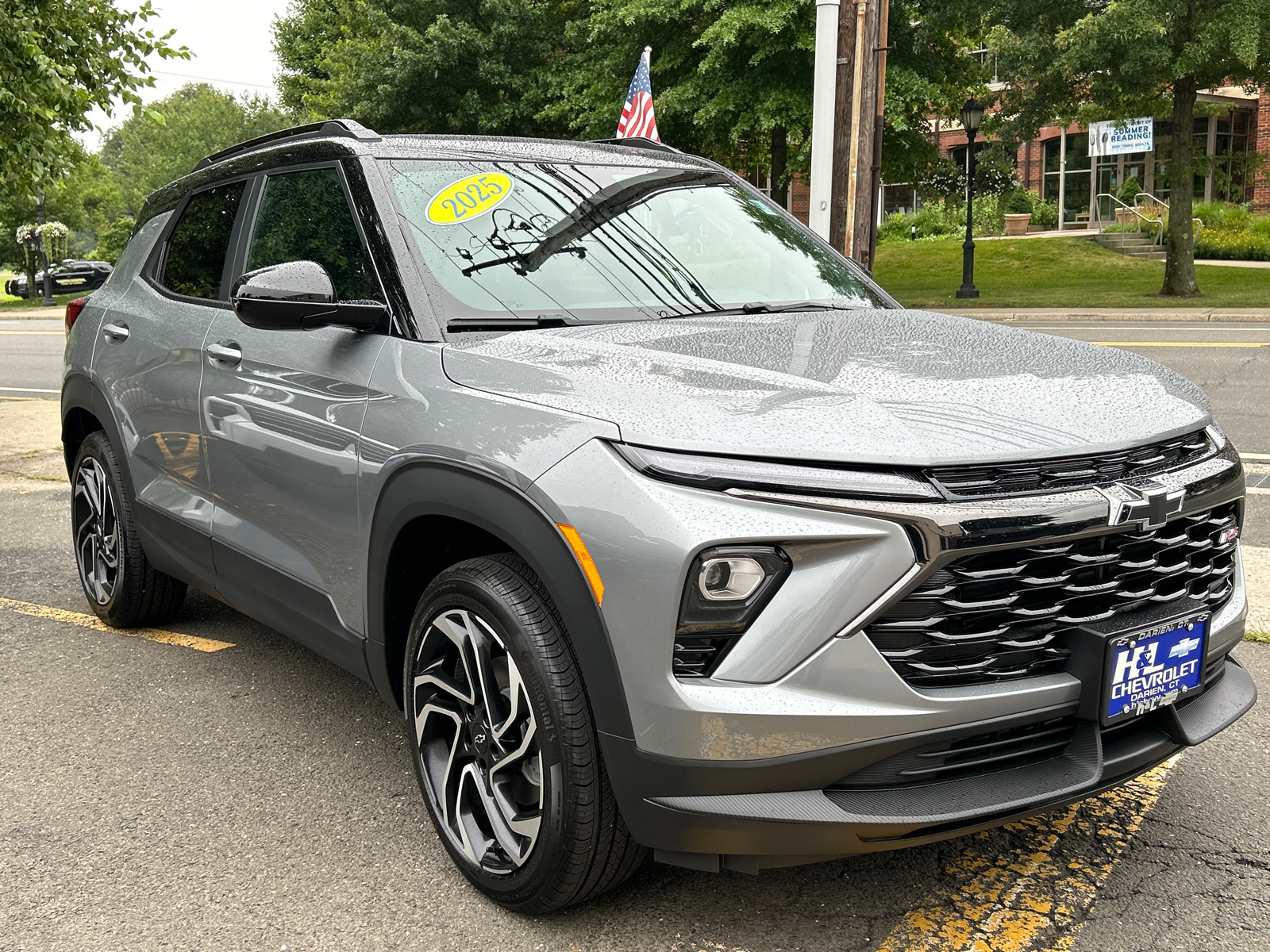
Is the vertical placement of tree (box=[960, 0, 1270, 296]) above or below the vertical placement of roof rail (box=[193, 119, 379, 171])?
above

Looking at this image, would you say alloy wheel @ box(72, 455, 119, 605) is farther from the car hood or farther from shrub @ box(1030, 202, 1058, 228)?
shrub @ box(1030, 202, 1058, 228)

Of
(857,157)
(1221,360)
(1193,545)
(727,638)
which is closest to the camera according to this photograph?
(727,638)

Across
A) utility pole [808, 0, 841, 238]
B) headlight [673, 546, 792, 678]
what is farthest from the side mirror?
utility pole [808, 0, 841, 238]

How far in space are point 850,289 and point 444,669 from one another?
1.86 metres

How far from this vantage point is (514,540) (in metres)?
2.42

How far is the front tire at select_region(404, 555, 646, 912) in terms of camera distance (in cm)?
237

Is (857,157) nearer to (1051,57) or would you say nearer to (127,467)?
(127,467)

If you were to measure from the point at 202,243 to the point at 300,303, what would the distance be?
148cm

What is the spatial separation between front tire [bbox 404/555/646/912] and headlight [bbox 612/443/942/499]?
1.52 ft

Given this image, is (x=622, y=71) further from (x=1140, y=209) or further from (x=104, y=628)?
(x=1140, y=209)

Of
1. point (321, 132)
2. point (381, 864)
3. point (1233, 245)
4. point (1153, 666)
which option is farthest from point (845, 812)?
point (1233, 245)

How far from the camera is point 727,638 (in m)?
2.14

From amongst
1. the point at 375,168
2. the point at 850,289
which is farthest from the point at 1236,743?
the point at 375,168

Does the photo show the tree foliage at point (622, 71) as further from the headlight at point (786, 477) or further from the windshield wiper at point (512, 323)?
the headlight at point (786, 477)
